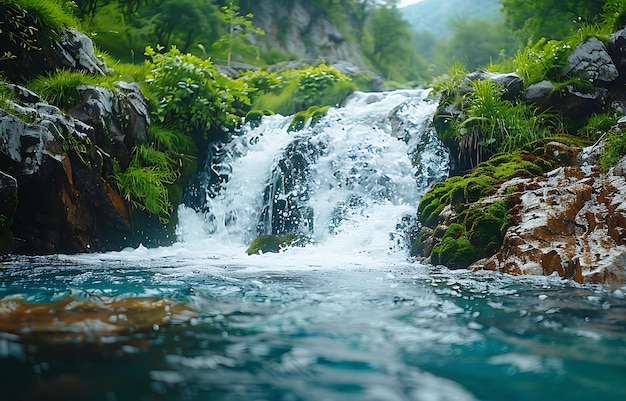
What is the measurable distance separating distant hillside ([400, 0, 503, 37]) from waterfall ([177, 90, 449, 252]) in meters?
Result: 55.5

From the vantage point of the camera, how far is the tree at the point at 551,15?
1312cm

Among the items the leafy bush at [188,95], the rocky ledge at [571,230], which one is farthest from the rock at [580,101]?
the leafy bush at [188,95]

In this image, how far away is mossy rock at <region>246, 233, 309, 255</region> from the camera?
23.1 feet

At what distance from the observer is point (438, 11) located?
234 ft

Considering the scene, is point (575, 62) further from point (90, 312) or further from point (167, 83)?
point (90, 312)

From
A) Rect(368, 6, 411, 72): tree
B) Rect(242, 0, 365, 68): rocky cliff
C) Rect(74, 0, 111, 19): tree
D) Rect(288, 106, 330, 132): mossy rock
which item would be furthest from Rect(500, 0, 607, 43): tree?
Rect(368, 6, 411, 72): tree

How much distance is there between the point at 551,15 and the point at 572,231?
1240cm

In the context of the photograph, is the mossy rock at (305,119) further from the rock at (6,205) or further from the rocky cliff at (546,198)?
the rock at (6,205)

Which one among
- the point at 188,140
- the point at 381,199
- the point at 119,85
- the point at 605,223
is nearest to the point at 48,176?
the point at 119,85

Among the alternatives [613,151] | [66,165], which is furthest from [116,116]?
[613,151]

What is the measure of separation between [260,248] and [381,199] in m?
2.34

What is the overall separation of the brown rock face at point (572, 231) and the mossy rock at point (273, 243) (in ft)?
10.8

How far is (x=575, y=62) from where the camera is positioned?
7.68m

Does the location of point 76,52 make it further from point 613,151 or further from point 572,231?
point 613,151
